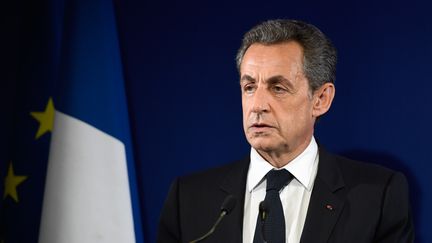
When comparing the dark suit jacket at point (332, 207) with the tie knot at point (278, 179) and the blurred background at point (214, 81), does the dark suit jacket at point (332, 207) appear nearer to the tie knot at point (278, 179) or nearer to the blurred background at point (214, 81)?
the tie knot at point (278, 179)

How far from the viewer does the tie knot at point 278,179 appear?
1.81 m

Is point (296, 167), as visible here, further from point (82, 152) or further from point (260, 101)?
point (82, 152)

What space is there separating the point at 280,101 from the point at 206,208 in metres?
0.41

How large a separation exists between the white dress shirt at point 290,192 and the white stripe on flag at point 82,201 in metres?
0.60

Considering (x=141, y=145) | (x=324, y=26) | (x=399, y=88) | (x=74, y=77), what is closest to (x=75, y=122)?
(x=74, y=77)

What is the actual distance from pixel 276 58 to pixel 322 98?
0.22 meters

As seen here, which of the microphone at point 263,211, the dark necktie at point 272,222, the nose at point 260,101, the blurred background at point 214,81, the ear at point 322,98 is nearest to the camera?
the microphone at point 263,211

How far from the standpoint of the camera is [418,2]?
228 cm

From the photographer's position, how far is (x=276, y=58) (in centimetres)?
185

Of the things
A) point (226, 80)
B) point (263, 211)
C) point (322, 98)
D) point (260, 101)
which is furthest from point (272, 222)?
point (226, 80)

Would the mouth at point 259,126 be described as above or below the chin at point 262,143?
above

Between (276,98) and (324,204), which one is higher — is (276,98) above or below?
above

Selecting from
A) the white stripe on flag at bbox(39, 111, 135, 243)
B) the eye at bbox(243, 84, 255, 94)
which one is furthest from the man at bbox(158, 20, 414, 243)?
the white stripe on flag at bbox(39, 111, 135, 243)

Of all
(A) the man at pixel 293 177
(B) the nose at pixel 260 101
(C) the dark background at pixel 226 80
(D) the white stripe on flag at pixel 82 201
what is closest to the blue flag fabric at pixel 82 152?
(D) the white stripe on flag at pixel 82 201
